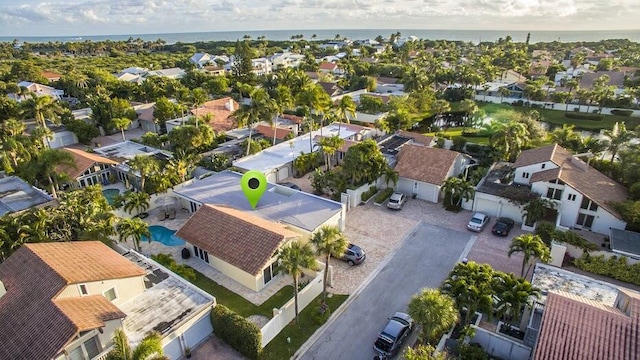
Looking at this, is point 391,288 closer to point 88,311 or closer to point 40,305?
point 88,311

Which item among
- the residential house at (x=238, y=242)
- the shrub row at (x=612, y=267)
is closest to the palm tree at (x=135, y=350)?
the residential house at (x=238, y=242)

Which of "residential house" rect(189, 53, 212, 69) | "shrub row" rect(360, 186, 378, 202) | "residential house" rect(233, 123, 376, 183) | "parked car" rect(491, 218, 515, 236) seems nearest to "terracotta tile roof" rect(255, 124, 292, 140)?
"residential house" rect(233, 123, 376, 183)

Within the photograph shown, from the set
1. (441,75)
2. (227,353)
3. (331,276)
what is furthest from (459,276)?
(441,75)

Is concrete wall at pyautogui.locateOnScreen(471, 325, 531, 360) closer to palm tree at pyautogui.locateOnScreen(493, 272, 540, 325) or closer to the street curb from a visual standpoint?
palm tree at pyautogui.locateOnScreen(493, 272, 540, 325)

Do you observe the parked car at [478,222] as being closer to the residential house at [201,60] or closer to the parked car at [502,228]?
the parked car at [502,228]

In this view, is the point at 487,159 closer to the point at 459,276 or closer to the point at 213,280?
the point at 459,276

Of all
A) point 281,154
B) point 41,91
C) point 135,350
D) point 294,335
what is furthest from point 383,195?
point 41,91
